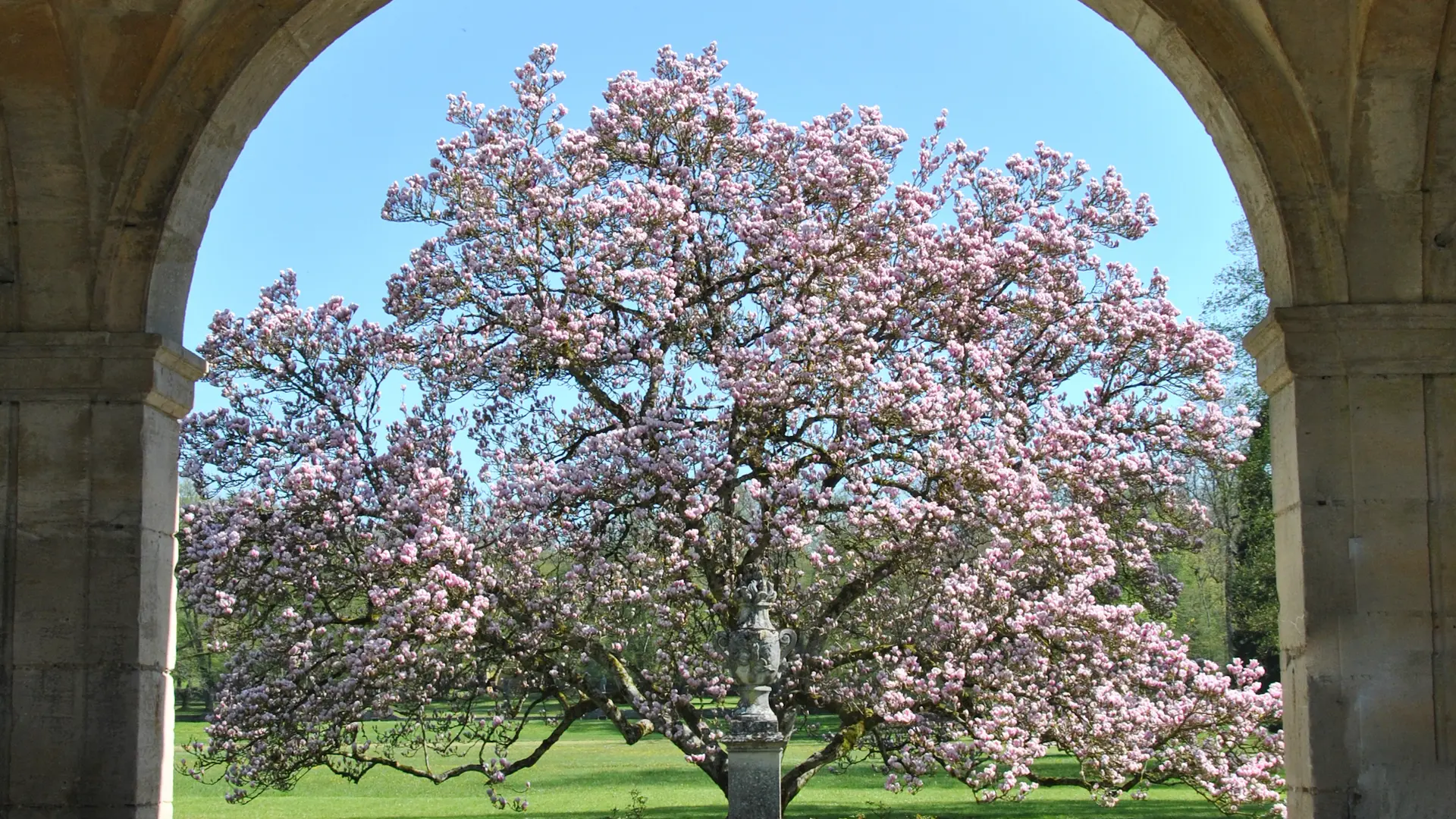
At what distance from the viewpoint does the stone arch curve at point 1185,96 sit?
4691 mm

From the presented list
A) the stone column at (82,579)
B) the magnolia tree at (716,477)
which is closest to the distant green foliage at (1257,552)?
the magnolia tree at (716,477)

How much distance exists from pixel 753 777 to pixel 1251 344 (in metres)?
4.76

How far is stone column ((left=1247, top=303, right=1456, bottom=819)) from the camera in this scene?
14.5ft

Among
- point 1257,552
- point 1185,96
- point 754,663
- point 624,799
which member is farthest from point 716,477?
point 1257,552

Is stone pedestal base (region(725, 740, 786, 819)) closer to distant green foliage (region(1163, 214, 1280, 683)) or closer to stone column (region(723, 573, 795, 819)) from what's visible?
stone column (region(723, 573, 795, 819))

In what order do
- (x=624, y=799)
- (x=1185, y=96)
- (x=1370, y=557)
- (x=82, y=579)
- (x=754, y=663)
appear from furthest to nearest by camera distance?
(x=624, y=799), (x=754, y=663), (x=1185, y=96), (x=82, y=579), (x=1370, y=557)

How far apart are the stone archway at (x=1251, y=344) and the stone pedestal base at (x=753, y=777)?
4.34m

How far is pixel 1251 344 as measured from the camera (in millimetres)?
4902

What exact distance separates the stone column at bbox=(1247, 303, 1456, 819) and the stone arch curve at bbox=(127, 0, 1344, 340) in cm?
24

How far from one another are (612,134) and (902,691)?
4633mm

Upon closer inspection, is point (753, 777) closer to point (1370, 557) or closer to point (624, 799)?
point (1370, 557)

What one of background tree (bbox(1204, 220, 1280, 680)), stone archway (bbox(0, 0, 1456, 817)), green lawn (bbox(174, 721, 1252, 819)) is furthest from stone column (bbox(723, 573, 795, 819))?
background tree (bbox(1204, 220, 1280, 680))

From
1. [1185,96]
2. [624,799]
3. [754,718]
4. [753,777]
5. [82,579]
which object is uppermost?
[1185,96]

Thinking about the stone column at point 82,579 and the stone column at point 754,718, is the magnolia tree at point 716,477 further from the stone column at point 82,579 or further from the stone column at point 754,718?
the stone column at point 82,579
